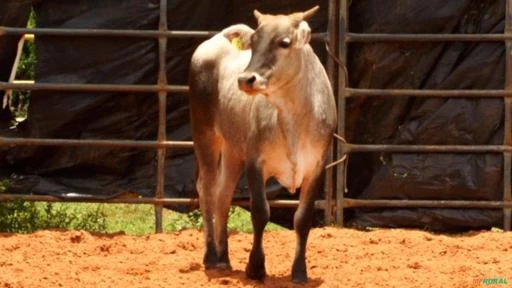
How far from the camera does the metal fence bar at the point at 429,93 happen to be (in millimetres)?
9609

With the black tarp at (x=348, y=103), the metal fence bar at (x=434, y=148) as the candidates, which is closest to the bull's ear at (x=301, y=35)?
the metal fence bar at (x=434, y=148)

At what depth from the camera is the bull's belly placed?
7227 millimetres

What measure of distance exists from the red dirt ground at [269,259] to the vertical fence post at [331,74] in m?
0.40

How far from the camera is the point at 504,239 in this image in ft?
30.1

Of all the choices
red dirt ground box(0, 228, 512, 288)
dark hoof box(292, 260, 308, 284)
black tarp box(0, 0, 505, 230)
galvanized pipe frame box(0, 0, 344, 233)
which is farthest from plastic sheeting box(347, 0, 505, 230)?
dark hoof box(292, 260, 308, 284)

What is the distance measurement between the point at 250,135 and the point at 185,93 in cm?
272

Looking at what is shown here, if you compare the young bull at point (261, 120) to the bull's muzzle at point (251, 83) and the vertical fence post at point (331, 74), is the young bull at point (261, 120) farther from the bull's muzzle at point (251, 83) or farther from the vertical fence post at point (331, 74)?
the vertical fence post at point (331, 74)

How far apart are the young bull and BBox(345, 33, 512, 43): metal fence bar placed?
1949 millimetres

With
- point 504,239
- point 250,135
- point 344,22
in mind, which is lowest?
point 504,239

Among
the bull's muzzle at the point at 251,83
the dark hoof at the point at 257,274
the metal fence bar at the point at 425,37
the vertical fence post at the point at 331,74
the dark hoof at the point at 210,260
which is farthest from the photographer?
the vertical fence post at the point at 331,74

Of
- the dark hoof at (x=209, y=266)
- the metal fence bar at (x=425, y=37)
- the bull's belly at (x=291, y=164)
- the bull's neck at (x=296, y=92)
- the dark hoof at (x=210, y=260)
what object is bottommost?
the dark hoof at (x=209, y=266)

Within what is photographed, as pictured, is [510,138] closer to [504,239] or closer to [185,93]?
[504,239]

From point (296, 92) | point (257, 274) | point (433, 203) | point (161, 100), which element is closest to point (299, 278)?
point (257, 274)

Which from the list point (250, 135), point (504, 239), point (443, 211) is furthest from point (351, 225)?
point (250, 135)
